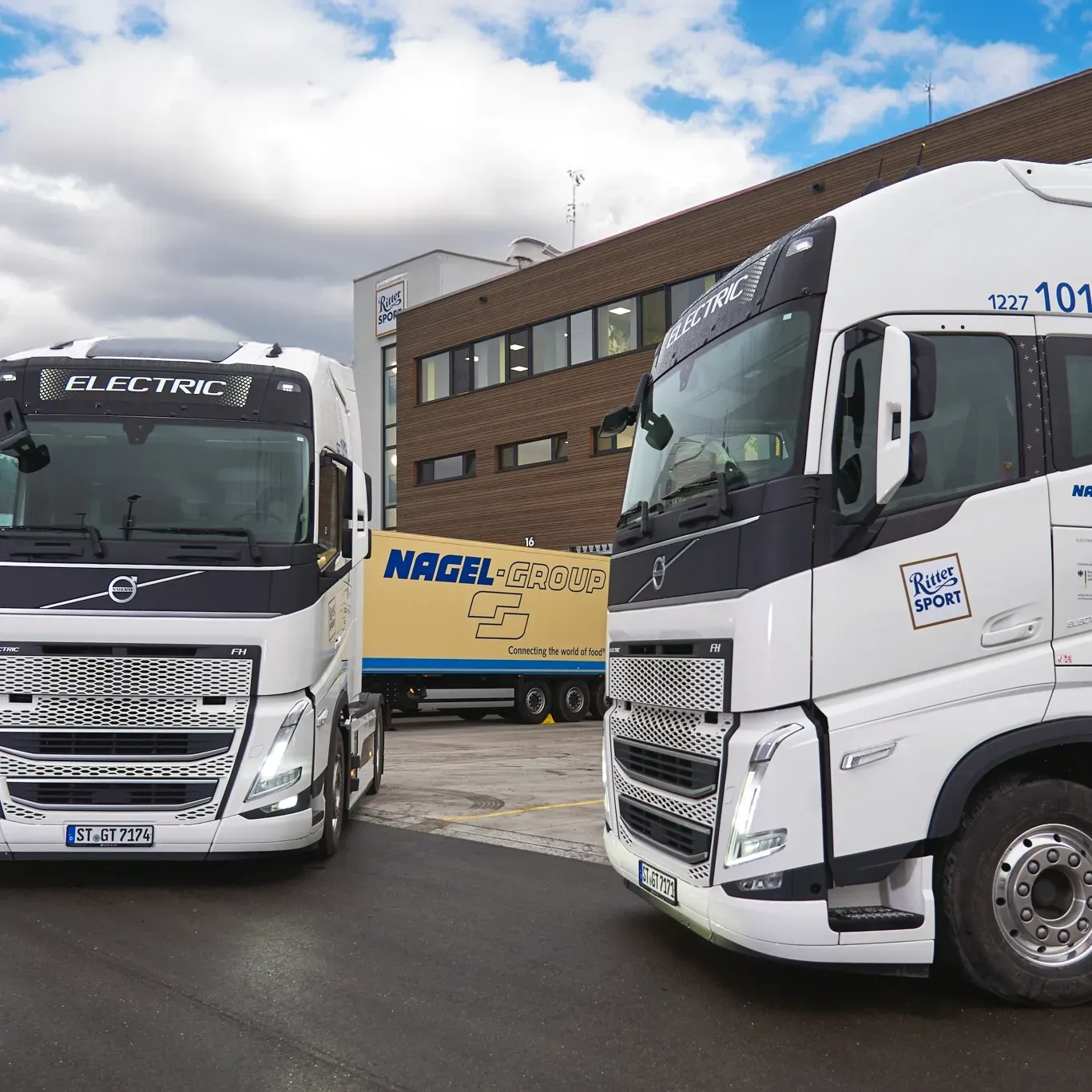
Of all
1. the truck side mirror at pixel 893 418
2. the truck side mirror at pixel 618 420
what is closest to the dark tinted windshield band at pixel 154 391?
the truck side mirror at pixel 618 420

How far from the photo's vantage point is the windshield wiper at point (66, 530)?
6789mm

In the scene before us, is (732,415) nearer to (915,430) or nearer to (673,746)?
(915,430)

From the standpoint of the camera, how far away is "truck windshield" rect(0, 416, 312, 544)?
273 inches

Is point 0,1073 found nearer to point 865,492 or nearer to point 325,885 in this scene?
point 325,885

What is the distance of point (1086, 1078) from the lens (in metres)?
3.86

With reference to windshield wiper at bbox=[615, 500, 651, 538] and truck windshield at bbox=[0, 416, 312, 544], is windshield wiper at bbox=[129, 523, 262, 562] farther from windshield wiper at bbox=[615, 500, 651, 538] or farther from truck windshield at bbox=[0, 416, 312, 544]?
windshield wiper at bbox=[615, 500, 651, 538]

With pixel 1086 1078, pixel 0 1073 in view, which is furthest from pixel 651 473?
pixel 0 1073

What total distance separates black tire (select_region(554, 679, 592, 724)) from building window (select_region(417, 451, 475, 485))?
12.1 metres

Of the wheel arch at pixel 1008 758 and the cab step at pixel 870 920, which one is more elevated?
the wheel arch at pixel 1008 758

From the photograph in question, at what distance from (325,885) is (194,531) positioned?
234cm

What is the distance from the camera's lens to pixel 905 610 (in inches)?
179

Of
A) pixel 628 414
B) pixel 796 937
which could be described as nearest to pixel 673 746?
pixel 796 937

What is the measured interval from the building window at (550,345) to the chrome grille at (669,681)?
86.7 ft

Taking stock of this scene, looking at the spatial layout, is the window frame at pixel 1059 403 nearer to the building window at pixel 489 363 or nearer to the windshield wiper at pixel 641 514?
the windshield wiper at pixel 641 514
